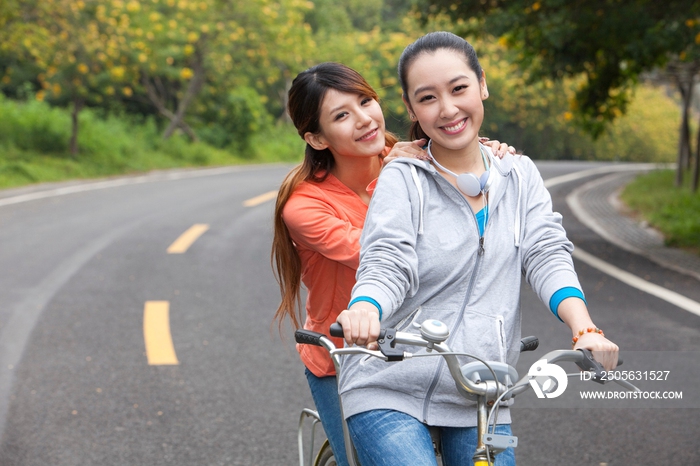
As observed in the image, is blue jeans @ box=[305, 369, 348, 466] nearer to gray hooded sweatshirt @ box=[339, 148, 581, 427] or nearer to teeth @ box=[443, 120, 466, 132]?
gray hooded sweatshirt @ box=[339, 148, 581, 427]

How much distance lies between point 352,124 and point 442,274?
671 mm

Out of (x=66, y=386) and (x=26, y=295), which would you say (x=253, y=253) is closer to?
(x=26, y=295)

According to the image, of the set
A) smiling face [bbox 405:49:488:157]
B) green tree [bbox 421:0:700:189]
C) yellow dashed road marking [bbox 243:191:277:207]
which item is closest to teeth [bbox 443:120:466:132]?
smiling face [bbox 405:49:488:157]

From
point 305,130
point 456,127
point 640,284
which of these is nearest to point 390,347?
point 456,127

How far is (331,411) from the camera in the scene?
2.79m

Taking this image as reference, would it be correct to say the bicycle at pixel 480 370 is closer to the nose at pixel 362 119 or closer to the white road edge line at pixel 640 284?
the nose at pixel 362 119

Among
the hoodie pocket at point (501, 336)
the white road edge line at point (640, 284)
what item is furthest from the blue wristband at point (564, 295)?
the white road edge line at point (640, 284)

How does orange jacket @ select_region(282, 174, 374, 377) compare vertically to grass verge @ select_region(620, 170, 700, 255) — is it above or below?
above

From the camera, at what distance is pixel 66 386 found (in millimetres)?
5461

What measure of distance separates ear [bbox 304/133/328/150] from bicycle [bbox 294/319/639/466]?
2.51 feet

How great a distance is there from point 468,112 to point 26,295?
21.5 ft

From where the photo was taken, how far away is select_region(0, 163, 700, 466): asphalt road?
4.51 metres

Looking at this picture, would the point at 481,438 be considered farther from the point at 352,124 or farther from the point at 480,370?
the point at 352,124

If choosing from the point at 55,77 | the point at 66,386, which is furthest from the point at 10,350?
the point at 55,77
